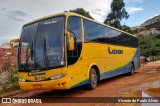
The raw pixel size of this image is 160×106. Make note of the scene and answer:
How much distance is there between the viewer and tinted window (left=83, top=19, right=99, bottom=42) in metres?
12.2

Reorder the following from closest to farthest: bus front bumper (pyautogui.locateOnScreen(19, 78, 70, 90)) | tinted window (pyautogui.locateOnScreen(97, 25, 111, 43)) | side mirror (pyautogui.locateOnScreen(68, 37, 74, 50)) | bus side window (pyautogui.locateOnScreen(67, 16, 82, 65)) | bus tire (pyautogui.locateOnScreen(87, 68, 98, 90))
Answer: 1. bus front bumper (pyautogui.locateOnScreen(19, 78, 70, 90))
2. side mirror (pyautogui.locateOnScreen(68, 37, 74, 50))
3. bus side window (pyautogui.locateOnScreen(67, 16, 82, 65))
4. bus tire (pyautogui.locateOnScreen(87, 68, 98, 90))
5. tinted window (pyautogui.locateOnScreen(97, 25, 111, 43))

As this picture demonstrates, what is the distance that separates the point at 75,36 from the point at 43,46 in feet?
4.75

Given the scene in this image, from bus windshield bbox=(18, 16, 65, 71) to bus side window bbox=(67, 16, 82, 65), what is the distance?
40 cm

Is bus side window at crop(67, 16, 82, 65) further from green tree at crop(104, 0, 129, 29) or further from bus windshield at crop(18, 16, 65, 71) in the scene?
green tree at crop(104, 0, 129, 29)

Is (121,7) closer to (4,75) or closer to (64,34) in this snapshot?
(4,75)

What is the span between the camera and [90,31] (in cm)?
1273

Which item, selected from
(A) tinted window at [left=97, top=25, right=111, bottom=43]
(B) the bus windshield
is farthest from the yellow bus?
(A) tinted window at [left=97, top=25, right=111, bottom=43]

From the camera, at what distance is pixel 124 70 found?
17688 millimetres

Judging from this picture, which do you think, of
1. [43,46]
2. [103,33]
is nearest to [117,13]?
[103,33]

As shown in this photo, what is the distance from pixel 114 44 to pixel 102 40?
2.19m

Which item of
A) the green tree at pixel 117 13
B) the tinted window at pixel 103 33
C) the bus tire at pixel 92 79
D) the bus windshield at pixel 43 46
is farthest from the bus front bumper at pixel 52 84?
the green tree at pixel 117 13

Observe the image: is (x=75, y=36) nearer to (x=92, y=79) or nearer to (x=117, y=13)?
(x=92, y=79)

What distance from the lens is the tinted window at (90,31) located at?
480 inches

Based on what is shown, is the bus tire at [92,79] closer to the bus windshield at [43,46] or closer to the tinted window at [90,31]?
the tinted window at [90,31]
